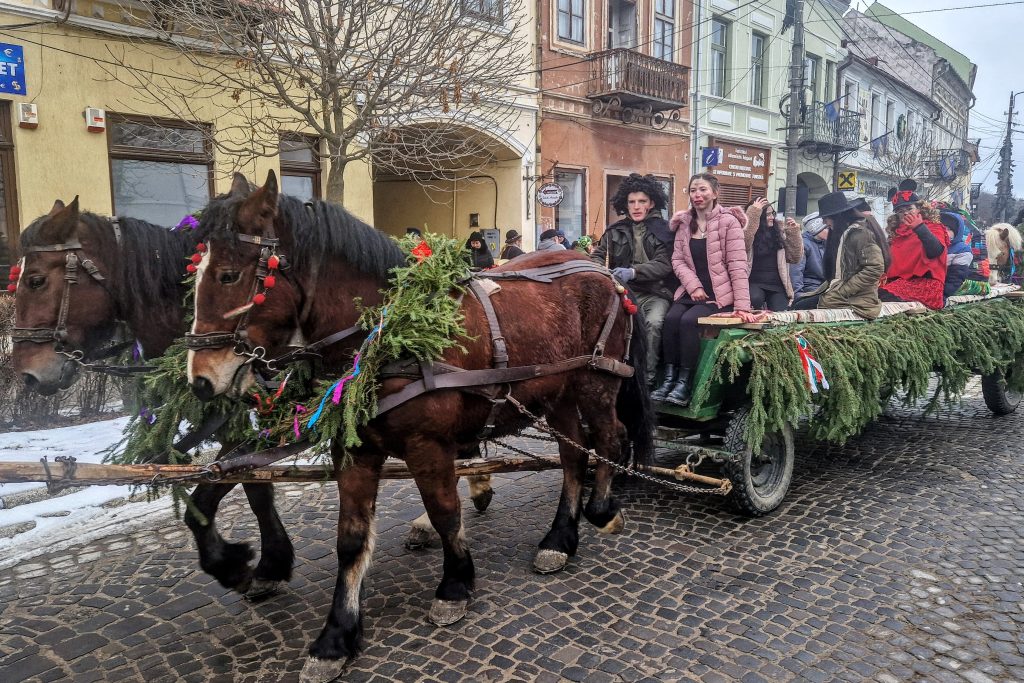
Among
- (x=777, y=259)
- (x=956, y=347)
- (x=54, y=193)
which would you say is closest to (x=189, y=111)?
(x=54, y=193)

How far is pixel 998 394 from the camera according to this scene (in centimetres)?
710

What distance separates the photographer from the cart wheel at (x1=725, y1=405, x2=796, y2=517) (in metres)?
4.28

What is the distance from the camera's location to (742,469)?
4.28 meters

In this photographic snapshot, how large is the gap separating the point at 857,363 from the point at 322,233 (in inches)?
145

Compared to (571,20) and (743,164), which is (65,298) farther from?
(743,164)

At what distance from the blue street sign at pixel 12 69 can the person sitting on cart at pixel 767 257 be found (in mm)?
8034

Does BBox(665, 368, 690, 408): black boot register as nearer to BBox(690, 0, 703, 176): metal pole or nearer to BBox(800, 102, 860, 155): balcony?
BBox(690, 0, 703, 176): metal pole

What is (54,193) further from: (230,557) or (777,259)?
(777,259)

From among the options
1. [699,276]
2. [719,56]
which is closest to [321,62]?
[699,276]

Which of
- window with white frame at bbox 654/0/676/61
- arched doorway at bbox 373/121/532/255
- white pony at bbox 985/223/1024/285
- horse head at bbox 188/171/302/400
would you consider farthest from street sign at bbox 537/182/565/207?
horse head at bbox 188/171/302/400

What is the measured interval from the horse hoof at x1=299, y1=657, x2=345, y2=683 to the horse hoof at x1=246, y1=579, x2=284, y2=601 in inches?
30.8

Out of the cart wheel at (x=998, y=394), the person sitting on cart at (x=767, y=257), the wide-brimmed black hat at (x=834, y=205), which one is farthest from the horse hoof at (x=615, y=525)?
the cart wheel at (x=998, y=394)

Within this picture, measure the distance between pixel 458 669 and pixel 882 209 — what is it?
3091cm

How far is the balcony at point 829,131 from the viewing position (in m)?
21.7
